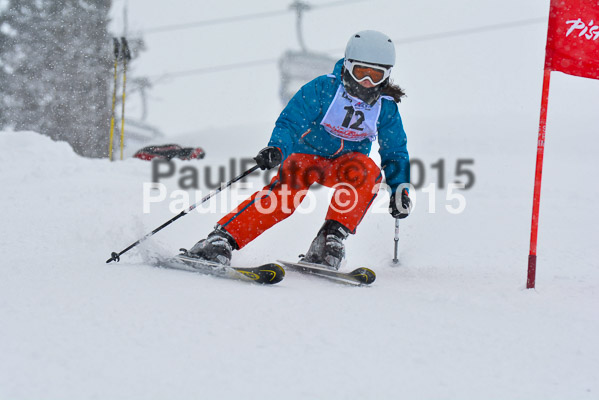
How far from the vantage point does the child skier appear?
315 centimetres

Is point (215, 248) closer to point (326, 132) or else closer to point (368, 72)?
point (326, 132)

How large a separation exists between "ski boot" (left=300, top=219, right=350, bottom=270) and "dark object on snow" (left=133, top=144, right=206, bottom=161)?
1007 cm

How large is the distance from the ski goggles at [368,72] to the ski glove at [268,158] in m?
0.74

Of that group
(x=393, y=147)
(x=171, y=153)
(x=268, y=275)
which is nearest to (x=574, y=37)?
(x=393, y=147)

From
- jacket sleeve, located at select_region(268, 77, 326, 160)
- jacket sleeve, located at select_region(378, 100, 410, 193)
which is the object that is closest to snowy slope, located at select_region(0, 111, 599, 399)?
jacket sleeve, located at select_region(378, 100, 410, 193)

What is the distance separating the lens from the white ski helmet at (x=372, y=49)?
10.5 feet

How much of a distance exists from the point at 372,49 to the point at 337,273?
1388mm

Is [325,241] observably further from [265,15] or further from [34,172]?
[265,15]

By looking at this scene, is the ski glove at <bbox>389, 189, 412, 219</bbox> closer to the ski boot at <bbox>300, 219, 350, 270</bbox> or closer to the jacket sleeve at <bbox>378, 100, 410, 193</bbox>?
the jacket sleeve at <bbox>378, 100, 410, 193</bbox>

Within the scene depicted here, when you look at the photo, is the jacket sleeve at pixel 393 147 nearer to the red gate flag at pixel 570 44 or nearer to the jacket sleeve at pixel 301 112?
the jacket sleeve at pixel 301 112

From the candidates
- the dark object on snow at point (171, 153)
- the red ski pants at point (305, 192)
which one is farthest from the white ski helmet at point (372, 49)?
the dark object on snow at point (171, 153)

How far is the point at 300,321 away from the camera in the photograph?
191cm

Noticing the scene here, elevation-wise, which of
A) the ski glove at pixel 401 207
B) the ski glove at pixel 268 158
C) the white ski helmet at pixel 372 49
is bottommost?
the ski glove at pixel 401 207

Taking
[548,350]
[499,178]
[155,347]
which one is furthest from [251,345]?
[499,178]
